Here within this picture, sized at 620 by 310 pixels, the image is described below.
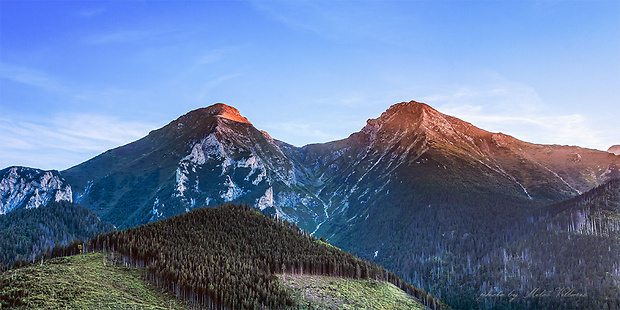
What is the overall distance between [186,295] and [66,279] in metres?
36.8

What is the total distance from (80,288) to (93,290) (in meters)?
3.64

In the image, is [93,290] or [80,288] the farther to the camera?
[93,290]

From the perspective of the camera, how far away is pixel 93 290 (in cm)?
13838

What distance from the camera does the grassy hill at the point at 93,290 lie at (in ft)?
414

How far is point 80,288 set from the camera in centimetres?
13688

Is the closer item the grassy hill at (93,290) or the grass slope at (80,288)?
the grass slope at (80,288)

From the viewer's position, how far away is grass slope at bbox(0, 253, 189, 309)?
126m

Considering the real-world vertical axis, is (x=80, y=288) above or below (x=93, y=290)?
above

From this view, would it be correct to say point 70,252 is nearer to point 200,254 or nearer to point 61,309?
point 200,254

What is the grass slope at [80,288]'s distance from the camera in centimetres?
12550

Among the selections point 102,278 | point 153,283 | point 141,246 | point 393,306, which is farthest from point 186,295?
point 393,306

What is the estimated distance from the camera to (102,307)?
12988cm

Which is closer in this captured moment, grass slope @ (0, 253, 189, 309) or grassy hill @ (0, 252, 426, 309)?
grass slope @ (0, 253, 189, 309)

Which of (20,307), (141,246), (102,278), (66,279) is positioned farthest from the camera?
(141,246)
